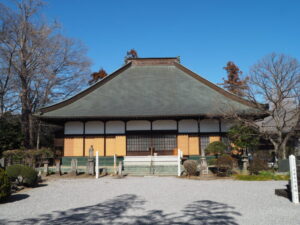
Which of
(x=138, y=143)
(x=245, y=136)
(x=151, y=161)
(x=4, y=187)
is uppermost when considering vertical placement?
(x=245, y=136)

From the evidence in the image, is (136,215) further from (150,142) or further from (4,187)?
(150,142)

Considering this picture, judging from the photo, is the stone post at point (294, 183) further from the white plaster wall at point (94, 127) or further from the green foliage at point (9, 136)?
the green foliage at point (9, 136)

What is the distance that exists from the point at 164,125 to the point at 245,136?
5.27 metres

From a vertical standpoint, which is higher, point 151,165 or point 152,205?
point 151,165

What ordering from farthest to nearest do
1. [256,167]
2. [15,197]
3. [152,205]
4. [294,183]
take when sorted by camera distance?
1. [256,167]
2. [15,197]
3. [294,183]
4. [152,205]

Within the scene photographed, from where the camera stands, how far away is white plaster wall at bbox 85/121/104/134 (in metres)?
17.3

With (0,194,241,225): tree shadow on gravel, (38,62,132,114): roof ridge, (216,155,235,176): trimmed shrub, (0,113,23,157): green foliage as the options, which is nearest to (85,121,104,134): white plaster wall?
(38,62,132,114): roof ridge

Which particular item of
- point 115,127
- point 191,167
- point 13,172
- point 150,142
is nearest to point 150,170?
point 191,167

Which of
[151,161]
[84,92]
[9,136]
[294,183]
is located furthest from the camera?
[84,92]

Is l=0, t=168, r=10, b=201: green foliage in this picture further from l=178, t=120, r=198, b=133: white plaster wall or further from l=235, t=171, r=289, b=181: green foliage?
l=178, t=120, r=198, b=133: white plaster wall

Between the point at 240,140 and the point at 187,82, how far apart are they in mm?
7573

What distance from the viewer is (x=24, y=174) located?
10062 mm

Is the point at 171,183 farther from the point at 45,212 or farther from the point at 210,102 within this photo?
the point at 210,102

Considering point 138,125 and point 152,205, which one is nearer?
point 152,205
